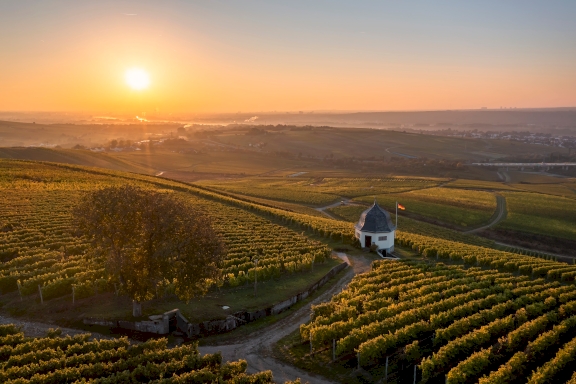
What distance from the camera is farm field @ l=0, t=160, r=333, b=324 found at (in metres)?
32.0

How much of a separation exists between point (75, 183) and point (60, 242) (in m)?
39.9

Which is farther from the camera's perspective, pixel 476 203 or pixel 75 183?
pixel 476 203

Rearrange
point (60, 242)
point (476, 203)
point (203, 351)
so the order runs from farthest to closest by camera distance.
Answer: point (476, 203), point (60, 242), point (203, 351)

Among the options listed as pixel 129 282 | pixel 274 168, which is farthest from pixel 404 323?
pixel 274 168

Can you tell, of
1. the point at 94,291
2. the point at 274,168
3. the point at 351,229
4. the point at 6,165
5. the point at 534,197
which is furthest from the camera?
the point at 274,168

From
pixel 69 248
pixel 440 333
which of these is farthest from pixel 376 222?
pixel 69 248

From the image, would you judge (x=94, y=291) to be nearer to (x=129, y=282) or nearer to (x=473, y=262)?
(x=129, y=282)

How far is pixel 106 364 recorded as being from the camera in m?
21.0

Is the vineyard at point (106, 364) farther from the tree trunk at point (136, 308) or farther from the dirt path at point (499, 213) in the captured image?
the dirt path at point (499, 213)

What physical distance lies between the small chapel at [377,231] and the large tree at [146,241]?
24.0m

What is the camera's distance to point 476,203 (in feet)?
306

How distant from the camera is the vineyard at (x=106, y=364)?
19531 millimetres

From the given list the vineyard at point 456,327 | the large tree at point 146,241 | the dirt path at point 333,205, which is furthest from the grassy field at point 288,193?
the large tree at point 146,241

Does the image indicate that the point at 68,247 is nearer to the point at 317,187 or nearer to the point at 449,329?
the point at 449,329
